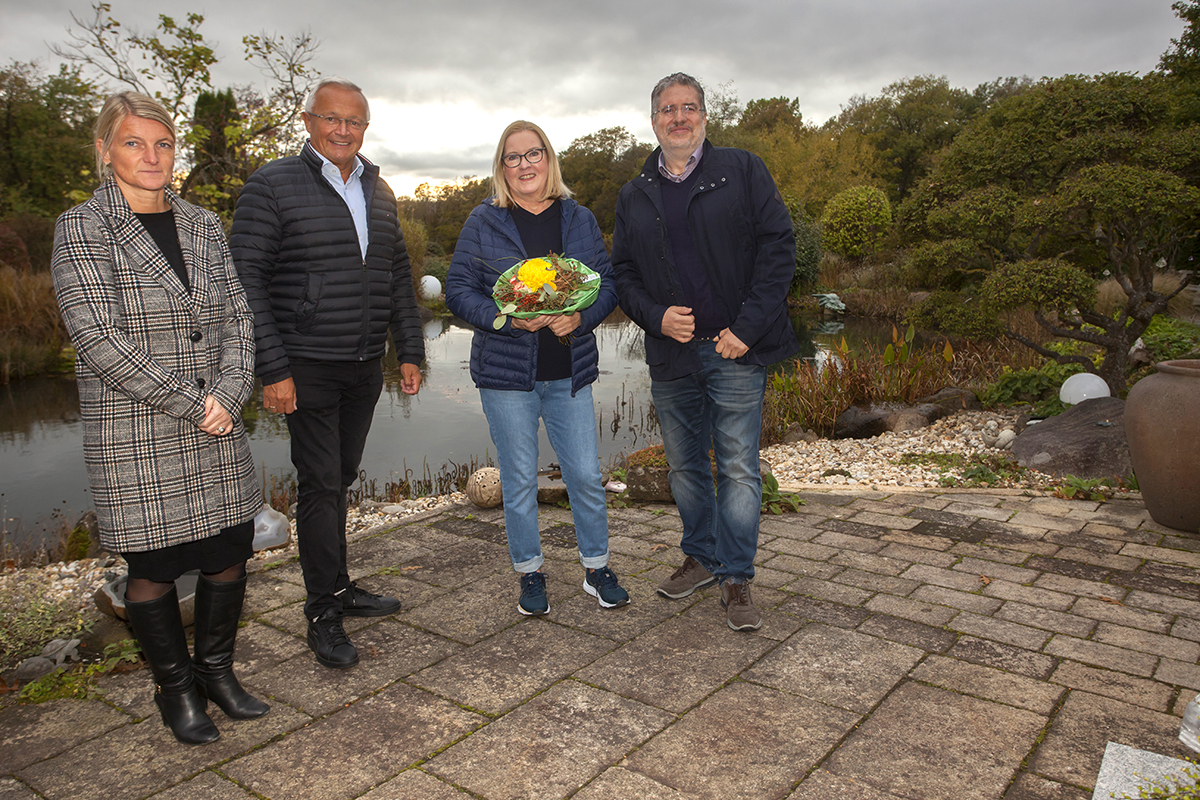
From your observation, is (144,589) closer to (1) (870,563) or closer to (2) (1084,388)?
(1) (870,563)

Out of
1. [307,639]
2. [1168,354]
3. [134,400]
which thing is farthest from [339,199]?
[1168,354]

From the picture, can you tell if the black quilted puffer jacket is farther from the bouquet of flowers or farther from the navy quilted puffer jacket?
the bouquet of flowers

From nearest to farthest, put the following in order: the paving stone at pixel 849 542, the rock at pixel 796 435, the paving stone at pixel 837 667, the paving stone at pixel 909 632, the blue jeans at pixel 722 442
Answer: the paving stone at pixel 837 667, the paving stone at pixel 909 632, the blue jeans at pixel 722 442, the paving stone at pixel 849 542, the rock at pixel 796 435

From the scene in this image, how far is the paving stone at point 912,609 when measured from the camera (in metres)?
3.24

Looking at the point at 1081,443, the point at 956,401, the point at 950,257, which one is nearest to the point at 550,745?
the point at 1081,443

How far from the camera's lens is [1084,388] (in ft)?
22.9

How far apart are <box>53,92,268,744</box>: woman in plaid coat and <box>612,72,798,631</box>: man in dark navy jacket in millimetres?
1564

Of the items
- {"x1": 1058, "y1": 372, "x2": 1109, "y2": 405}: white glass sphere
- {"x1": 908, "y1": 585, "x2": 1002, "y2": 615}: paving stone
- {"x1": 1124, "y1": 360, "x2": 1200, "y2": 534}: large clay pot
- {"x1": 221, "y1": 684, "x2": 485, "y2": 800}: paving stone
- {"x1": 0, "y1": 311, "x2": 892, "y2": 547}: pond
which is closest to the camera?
{"x1": 221, "y1": 684, "x2": 485, "y2": 800}: paving stone

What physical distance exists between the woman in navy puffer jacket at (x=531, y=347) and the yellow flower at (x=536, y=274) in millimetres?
142

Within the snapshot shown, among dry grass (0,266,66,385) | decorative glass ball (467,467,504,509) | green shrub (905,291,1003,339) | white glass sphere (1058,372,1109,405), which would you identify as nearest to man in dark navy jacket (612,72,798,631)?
decorative glass ball (467,467,504,509)

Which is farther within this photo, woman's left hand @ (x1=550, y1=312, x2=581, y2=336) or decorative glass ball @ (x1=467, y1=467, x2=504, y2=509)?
decorative glass ball @ (x1=467, y1=467, x2=504, y2=509)

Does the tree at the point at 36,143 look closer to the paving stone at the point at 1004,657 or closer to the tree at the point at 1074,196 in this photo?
the tree at the point at 1074,196

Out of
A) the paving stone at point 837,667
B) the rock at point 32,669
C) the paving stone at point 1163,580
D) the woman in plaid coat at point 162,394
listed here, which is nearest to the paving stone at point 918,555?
the paving stone at point 1163,580

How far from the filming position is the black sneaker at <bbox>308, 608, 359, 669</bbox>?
114 inches
